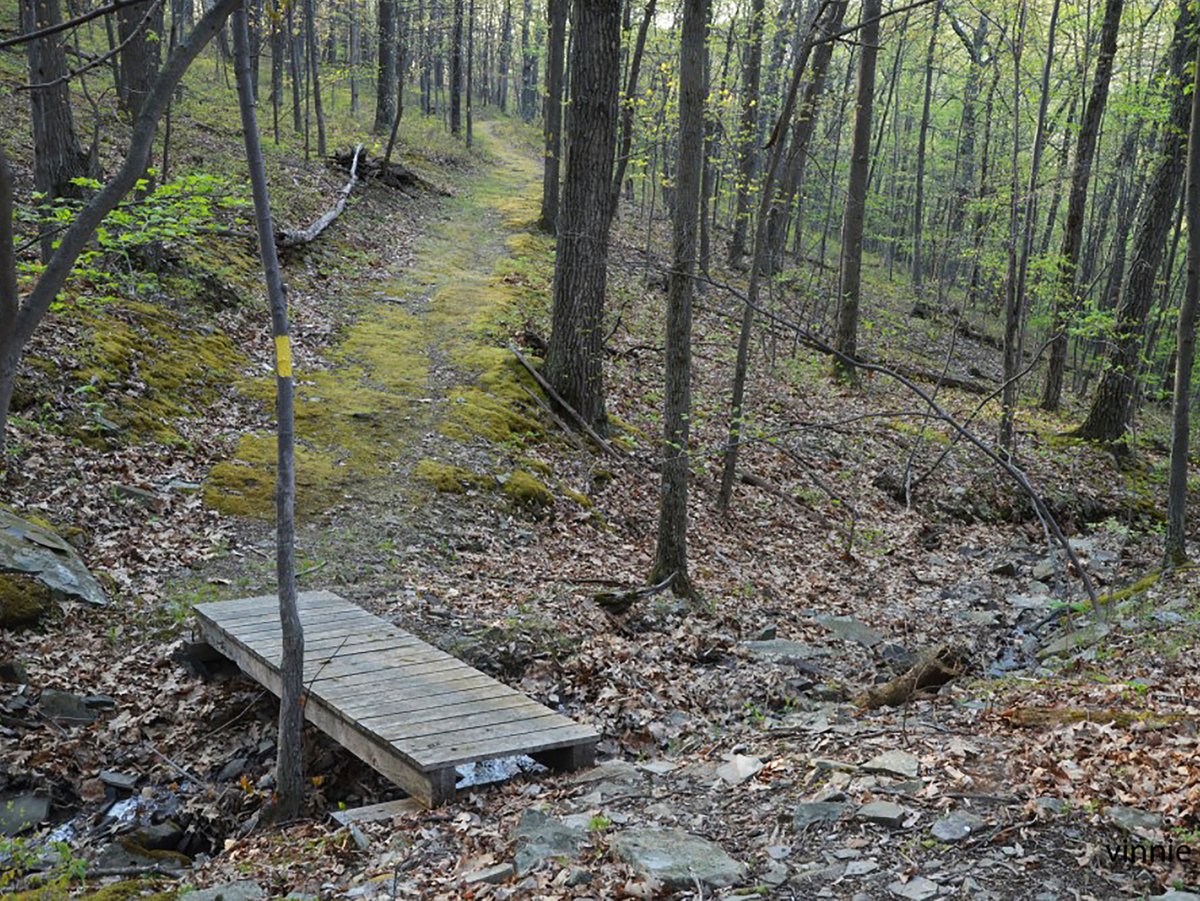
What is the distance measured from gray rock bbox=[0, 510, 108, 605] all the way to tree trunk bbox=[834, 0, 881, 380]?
13.4 m

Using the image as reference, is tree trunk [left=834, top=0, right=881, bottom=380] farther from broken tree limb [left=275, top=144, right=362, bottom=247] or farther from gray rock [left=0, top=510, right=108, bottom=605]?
gray rock [left=0, top=510, right=108, bottom=605]

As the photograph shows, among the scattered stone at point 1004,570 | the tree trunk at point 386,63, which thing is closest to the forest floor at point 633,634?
the scattered stone at point 1004,570

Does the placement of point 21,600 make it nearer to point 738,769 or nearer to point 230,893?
point 230,893

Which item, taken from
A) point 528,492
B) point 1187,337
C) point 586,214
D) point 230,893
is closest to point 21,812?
point 230,893

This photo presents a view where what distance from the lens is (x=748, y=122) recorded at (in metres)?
20.1

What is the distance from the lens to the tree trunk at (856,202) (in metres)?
16.7

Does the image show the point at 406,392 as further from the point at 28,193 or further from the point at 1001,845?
the point at 1001,845

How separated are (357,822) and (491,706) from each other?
1.11m

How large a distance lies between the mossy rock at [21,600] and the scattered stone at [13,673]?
0.55 meters

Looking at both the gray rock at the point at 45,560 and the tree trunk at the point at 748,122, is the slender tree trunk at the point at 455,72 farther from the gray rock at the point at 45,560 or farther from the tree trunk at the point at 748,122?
the gray rock at the point at 45,560

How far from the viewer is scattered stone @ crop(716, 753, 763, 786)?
504 cm

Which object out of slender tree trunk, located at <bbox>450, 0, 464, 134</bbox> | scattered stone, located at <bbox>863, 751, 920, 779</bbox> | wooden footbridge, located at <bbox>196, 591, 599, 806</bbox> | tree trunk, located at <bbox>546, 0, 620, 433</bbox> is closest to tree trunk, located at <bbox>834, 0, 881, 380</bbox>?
tree trunk, located at <bbox>546, 0, 620, 433</bbox>

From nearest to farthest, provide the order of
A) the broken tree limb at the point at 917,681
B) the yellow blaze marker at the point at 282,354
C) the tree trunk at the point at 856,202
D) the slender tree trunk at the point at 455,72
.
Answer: the yellow blaze marker at the point at 282,354
the broken tree limb at the point at 917,681
the tree trunk at the point at 856,202
the slender tree trunk at the point at 455,72

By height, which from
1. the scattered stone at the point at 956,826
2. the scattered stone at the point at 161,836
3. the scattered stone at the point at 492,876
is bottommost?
the scattered stone at the point at 161,836
